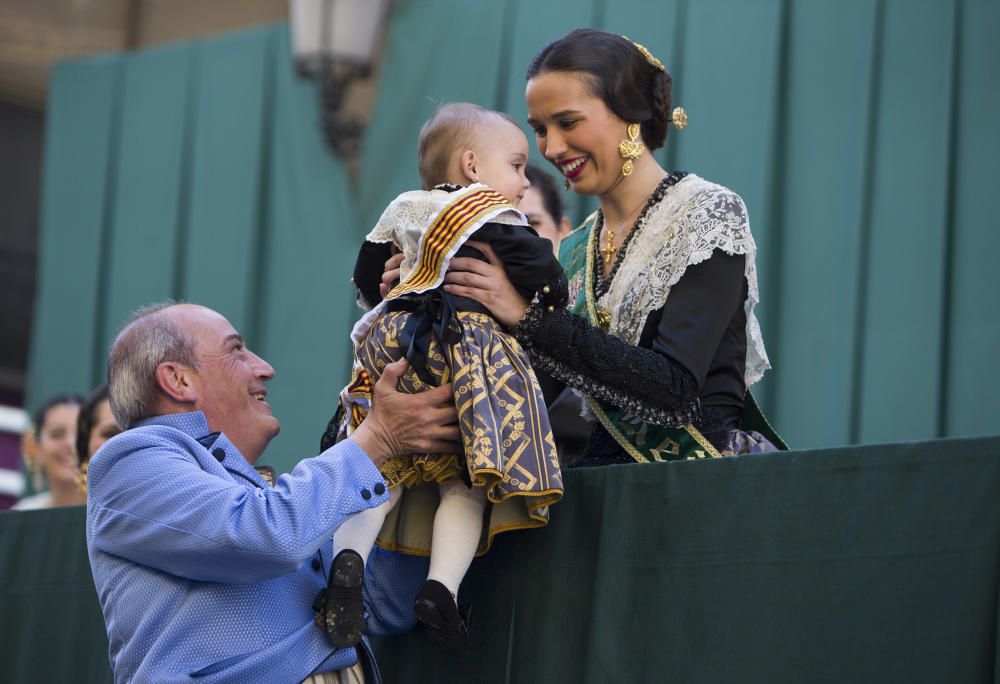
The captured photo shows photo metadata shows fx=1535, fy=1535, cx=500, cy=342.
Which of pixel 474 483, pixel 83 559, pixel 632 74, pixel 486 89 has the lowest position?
pixel 83 559

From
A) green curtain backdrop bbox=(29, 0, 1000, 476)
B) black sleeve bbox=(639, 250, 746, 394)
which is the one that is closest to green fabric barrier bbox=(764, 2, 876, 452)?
green curtain backdrop bbox=(29, 0, 1000, 476)

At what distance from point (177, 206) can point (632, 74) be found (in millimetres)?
4194

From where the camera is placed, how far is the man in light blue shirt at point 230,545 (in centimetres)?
246

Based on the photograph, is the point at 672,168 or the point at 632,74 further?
the point at 672,168

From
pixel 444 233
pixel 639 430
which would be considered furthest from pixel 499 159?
pixel 639 430

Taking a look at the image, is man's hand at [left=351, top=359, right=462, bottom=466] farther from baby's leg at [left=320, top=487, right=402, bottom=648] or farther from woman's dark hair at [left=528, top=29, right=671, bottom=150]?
woman's dark hair at [left=528, top=29, right=671, bottom=150]

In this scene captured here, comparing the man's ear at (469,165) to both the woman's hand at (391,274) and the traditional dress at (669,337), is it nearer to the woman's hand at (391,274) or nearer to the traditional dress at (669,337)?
the woman's hand at (391,274)

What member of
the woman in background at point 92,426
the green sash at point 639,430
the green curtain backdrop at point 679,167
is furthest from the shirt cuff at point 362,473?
the green curtain backdrop at point 679,167

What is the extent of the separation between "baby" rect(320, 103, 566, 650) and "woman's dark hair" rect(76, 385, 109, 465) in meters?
1.87

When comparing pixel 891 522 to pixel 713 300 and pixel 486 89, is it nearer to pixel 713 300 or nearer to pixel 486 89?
pixel 713 300

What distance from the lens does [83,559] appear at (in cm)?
352

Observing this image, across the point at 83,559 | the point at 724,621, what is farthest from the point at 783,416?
the point at 724,621

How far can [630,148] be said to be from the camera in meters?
3.01

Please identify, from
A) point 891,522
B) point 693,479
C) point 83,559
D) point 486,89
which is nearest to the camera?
point 891,522
